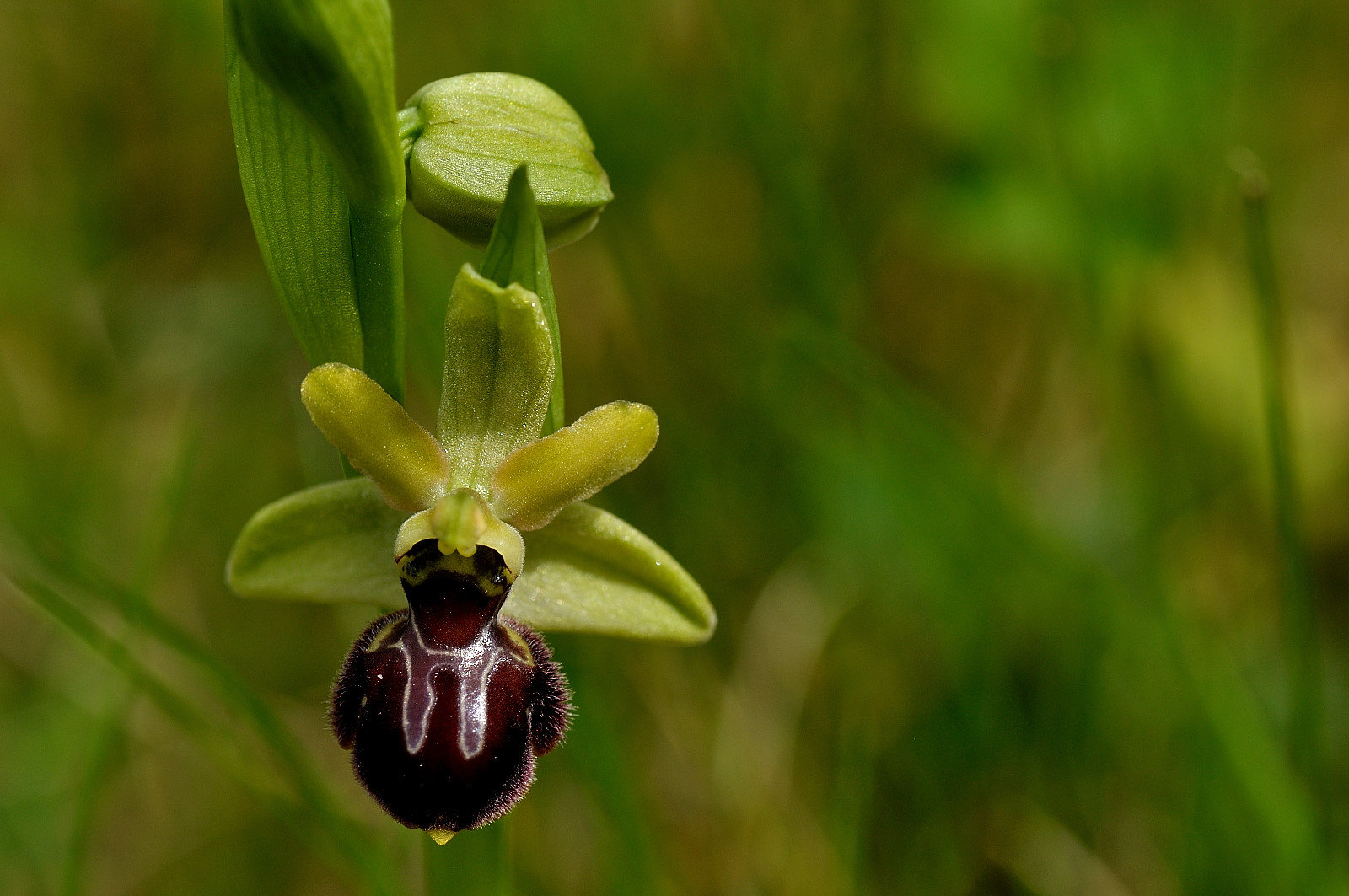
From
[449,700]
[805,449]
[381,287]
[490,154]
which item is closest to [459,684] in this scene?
[449,700]

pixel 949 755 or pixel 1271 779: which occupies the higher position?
pixel 1271 779

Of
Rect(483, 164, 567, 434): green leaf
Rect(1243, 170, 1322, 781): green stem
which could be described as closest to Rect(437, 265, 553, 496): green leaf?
Rect(483, 164, 567, 434): green leaf

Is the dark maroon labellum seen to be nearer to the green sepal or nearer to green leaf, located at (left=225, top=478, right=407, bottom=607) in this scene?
green leaf, located at (left=225, top=478, right=407, bottom=607)

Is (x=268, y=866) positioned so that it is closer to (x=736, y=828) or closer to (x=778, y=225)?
(x=736, y=828)

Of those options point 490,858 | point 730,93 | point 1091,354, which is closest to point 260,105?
point 490,858

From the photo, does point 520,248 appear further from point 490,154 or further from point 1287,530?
point 1287,530
